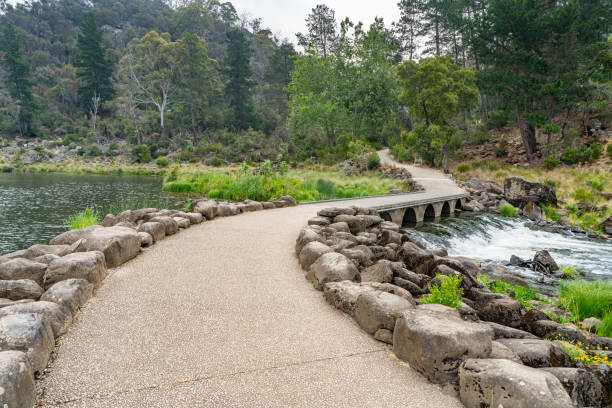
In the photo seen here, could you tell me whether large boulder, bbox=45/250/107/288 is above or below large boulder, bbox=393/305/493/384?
above

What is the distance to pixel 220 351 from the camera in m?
2.74

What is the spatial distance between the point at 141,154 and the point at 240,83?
19.5 m

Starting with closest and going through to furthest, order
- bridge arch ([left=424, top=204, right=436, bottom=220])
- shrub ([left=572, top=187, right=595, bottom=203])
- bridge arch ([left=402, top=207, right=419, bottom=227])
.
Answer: bridge arch ([left=402, top=207, right=419, bottom=227]) < bridge arch ([left=424, top=204, right=436, bottom=220]) < shrub ([left=572, top=187, right=595, bottom=203])

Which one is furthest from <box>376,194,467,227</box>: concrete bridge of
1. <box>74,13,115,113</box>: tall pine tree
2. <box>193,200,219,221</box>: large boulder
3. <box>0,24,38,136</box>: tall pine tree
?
<box>0,24,38,136</box>: tall pine tree

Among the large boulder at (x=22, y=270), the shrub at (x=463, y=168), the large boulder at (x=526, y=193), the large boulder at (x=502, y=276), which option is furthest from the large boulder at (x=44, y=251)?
the shrub at (x=463, y=168)

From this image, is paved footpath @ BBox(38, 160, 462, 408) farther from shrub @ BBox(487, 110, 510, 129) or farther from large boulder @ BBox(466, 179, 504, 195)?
shrub @ BBox(487, 110, 510, 129)

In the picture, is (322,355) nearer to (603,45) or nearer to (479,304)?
(479,304)

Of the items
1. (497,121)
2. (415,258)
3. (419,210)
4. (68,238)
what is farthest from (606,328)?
(497,121)

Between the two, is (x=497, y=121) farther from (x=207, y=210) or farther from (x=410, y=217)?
(x=207, y=210)

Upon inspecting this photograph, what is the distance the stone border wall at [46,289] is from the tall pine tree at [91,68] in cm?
6034

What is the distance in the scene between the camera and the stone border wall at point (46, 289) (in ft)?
6.55

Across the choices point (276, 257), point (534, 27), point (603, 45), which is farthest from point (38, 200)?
point (603, 45)

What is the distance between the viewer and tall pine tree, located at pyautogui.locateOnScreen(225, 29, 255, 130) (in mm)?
50594

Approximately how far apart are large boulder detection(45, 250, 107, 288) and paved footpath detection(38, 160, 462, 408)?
23cm
